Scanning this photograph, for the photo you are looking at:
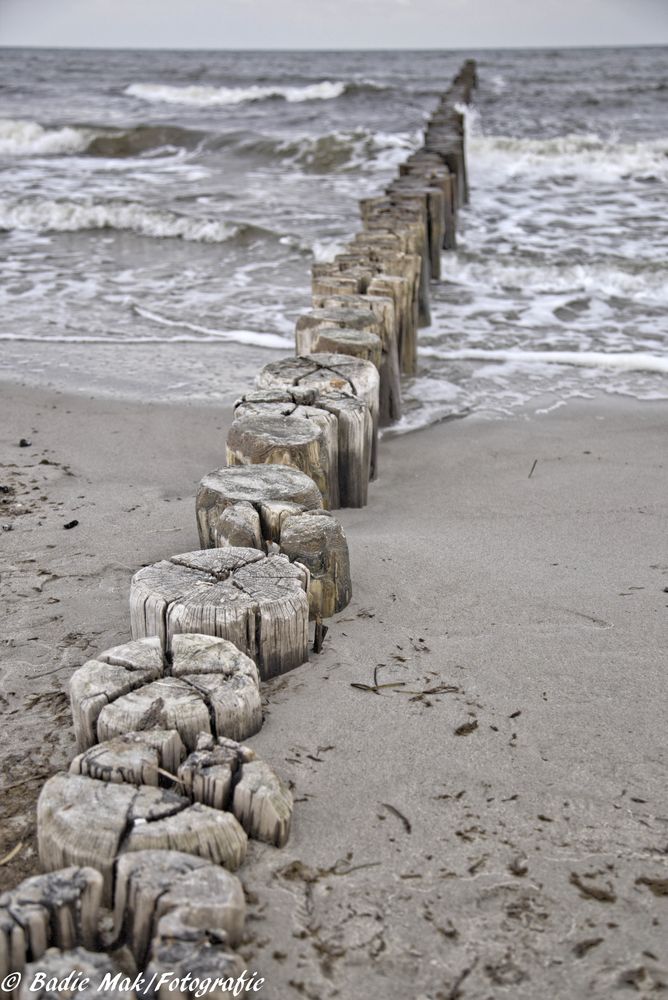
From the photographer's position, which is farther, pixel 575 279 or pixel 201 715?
pixel 575 279

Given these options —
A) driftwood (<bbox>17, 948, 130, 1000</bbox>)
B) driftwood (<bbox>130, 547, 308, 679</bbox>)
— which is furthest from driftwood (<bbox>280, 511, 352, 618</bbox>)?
driftwood (<bbox>17, 948, 130, 1000</bbox>)

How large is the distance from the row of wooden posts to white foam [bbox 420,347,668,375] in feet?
9.01

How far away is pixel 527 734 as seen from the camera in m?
2.32

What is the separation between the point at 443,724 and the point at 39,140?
18850mm

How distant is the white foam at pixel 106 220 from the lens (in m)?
10.4

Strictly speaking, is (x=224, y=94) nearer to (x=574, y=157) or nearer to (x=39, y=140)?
(x=39, y=140)

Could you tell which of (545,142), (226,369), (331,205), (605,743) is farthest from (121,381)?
(545,142)

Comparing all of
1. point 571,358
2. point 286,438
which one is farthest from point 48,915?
point 571,358

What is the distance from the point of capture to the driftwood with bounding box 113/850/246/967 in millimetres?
1606

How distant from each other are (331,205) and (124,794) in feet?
37.0

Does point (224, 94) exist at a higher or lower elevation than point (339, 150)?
higher

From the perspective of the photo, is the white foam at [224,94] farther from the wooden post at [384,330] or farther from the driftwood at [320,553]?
the driftwood at [320,553]

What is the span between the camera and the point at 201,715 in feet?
6.90

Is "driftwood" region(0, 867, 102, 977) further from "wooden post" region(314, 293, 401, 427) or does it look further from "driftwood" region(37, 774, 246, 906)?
"wooden post" region(314, 293, 401, 427)
